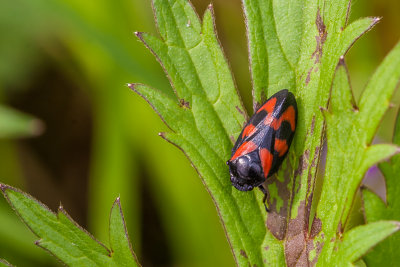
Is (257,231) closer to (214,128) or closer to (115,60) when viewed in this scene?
(214,128)

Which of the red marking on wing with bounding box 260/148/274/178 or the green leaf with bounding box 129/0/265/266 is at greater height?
the green leaf with bounding box 129/0/265/266

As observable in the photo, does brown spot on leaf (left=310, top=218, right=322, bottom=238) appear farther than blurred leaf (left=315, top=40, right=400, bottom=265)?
Yes

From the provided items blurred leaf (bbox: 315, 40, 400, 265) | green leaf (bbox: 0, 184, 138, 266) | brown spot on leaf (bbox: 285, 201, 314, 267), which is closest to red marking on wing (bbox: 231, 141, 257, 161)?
brown spot on leaf (bbox: 285, 201, 314, 267)

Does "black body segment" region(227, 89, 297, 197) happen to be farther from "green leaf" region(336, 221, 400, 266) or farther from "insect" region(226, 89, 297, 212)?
"green leaf" region(336, 221, 400, 266)

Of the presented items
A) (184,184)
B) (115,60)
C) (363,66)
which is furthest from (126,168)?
(363,66)

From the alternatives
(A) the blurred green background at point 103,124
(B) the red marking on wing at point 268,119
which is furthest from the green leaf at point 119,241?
(A) the blurred green background at point 103,124

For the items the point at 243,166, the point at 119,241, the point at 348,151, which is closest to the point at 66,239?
the point at 119,241

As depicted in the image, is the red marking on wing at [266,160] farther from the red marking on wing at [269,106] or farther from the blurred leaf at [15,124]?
the blurred leaf at [15,124]
